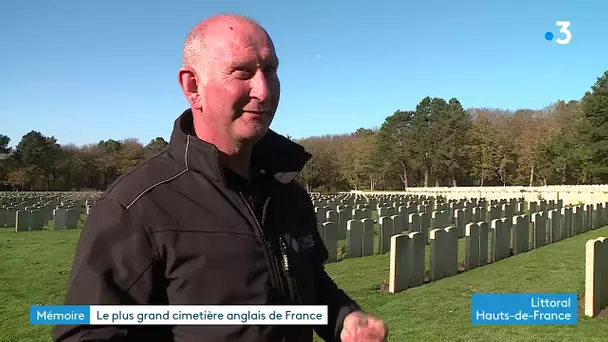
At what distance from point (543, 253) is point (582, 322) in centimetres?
629

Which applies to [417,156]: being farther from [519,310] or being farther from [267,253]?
[267,253]

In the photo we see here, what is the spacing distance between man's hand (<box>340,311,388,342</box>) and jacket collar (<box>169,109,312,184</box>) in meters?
0.55

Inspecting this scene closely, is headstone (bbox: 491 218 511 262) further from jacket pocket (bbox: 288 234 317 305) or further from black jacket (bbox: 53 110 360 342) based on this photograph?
black jacket (bbox: 53 110 360 342)

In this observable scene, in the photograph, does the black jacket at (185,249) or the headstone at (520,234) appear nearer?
the black jacket at (185,249)

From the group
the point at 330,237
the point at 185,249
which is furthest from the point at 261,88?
the point at 330,237

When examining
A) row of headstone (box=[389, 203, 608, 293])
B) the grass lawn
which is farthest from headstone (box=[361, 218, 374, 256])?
row of headstone (box=[389, 203, 608, 293])

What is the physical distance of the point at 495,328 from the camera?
641 cm

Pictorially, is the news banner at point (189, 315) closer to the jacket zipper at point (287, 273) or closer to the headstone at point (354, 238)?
the jacket zipper at point (287, 273)

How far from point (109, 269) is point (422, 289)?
788 cm

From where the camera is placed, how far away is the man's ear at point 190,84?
1.69m

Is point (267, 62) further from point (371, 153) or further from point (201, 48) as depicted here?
point (371, 153)

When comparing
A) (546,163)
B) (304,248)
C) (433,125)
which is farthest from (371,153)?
(304,248)

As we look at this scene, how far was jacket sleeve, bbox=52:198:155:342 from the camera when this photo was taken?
1365 millimetres

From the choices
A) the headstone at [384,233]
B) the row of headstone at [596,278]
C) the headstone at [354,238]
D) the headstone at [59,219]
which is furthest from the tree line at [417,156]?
the row of headstone at [596,278]
